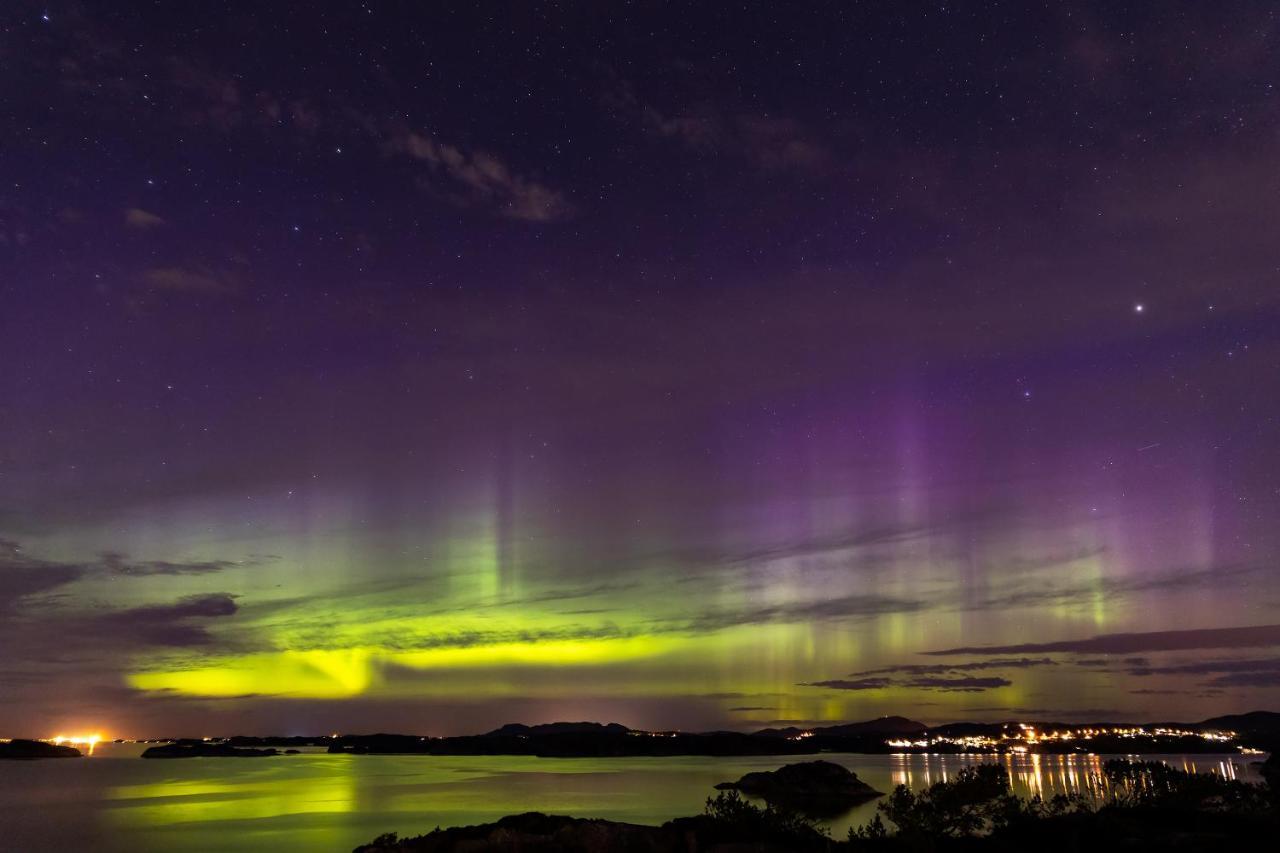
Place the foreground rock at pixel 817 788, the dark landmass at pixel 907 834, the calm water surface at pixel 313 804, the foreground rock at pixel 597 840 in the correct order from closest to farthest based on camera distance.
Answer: the dark landmass at pixel 907 834 → the foreground rock at pixel 597 840 → the calm water surface at pixel 313 804 → the foreground rock at pixel 817 788

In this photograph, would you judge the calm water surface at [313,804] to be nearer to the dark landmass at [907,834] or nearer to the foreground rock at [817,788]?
the foreground rock at [817,788]

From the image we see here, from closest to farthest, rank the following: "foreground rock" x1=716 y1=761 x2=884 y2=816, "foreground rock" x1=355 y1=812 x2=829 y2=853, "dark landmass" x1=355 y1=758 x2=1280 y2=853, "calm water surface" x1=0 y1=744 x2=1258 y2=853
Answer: "dark landmass" x1=355 y1=758 x2=1280 y2=853 < "foreground rock" x1=355 y1=812 x2=829 y2=853 < "calm water surface" x1=0 y1=744 x2=1258 y2=853 < "foreground rock" x1=716 y1=761 x2=884 y2=816

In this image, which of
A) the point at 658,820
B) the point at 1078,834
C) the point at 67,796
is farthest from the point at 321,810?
the point at 1078,834

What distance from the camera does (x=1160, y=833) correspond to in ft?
120

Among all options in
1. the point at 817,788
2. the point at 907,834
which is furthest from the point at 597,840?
the point at 817,788

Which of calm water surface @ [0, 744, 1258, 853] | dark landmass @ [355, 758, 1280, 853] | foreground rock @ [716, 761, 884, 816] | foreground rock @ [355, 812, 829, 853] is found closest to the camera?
dark landmass @ [355, 758, 1280, 853]

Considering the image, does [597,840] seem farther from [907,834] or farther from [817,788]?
[817,788]

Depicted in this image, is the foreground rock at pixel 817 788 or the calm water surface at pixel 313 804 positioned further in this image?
the foreground rock at pixel 817 788

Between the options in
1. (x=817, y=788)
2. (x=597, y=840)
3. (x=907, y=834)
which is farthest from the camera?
(x=817, y=788)

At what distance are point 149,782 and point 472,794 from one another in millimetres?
85378

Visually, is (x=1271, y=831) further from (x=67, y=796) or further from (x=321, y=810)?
(x=67, y=796)

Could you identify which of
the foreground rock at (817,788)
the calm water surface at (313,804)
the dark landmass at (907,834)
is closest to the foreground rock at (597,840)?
the dark landmass at (907,834)

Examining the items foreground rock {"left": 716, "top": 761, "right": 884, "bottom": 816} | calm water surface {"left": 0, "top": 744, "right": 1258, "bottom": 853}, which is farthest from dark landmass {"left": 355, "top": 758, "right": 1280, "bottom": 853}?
foreground rock {"left": 716, "top": 761, "right": 884, "bottom": 816}

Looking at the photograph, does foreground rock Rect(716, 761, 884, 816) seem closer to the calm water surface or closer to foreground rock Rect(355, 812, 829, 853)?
the calm water surface
